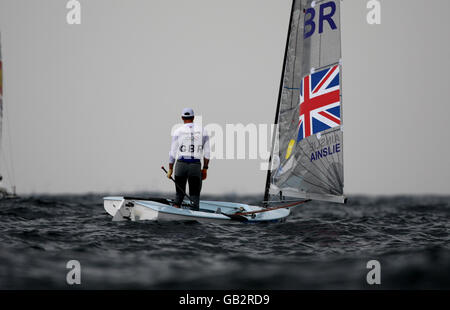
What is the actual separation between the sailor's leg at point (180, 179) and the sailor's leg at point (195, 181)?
14cm

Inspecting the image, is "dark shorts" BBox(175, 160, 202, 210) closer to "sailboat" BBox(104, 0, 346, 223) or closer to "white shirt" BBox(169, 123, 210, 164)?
"white shirt" BBox(169, 123, 210, 164)

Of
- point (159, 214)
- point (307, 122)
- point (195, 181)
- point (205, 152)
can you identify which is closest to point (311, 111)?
point (307, 122)

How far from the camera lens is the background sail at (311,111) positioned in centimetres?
1015

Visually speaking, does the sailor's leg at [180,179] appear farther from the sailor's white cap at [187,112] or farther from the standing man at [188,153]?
the sailor's white cap at [187,112]

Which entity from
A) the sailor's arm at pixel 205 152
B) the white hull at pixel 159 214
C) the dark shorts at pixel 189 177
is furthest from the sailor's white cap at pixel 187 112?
the white hull at pixel 159 214

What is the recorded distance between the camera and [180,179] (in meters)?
9.59

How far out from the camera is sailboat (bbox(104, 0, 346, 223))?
10.1m

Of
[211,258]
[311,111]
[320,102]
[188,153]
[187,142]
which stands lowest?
[211,258]

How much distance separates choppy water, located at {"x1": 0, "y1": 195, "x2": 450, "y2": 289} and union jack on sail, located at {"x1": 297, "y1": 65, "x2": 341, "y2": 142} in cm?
293

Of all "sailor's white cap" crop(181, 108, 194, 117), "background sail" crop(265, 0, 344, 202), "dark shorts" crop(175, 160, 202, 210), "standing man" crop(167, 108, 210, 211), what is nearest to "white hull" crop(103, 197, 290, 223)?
"dark shorts" crop(175, 160, 202, 210)

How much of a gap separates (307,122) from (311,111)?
0.30m

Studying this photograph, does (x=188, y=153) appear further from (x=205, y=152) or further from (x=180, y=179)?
(x=180, y=179)
